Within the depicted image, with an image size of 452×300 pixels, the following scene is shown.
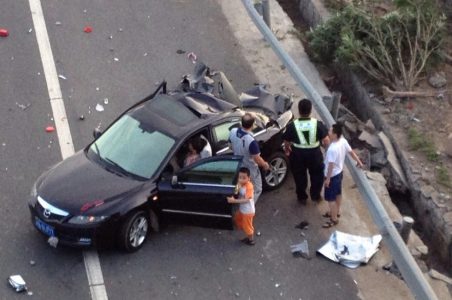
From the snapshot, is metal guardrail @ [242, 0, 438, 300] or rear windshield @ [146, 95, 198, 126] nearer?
metal guardrail @ [242, 0, 438, 300]

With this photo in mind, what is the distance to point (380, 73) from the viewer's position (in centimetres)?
1380

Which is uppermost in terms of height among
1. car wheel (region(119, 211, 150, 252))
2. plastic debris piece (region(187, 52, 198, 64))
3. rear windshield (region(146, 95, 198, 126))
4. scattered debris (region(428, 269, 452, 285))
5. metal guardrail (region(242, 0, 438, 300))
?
rear windshield (region(146, 95, 198, 126))

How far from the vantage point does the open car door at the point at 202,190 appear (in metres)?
10.3

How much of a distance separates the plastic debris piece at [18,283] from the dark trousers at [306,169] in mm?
3908

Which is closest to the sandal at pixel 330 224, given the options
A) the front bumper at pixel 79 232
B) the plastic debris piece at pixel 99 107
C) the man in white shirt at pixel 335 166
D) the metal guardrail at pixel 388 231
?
the man in white shirt at pixel 335 166

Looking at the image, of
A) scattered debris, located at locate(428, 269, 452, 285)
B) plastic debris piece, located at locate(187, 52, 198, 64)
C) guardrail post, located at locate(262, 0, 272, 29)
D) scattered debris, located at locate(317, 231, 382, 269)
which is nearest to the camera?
scattered debris, located at locate(428, 269, 452, 285)

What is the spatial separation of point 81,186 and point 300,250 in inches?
117

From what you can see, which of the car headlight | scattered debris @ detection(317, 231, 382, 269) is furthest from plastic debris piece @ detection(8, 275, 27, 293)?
scattered debris @ detection(317, 231, 382, 269)

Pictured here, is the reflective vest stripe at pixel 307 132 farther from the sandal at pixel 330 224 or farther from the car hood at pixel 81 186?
the car hood at pixel 81 186

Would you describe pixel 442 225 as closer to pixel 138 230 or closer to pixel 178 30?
pixel 138 230

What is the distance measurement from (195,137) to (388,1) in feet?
22.5

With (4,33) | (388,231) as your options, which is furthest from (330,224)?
(4,33)

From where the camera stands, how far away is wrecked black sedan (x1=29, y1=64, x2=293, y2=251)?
1001 cm

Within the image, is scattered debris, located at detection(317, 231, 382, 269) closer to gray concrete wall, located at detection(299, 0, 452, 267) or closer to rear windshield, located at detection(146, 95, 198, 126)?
gray concrete wall, located at detection(299, 0, 452, 267)
